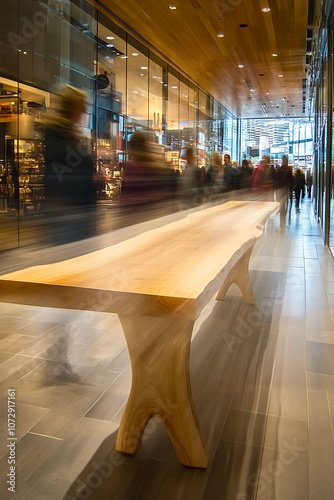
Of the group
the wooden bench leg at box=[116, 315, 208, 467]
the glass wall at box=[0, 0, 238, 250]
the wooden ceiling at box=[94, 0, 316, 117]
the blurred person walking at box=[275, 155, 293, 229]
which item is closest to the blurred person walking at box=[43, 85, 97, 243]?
the glass wall at box=[0, 0, 238, 250]

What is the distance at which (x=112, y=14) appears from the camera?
6559 millimetres

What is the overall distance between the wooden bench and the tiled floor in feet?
0.37

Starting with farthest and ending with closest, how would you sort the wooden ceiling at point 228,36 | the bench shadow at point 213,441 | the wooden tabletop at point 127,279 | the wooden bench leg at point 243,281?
the wooden ceiling at point 228,36, the wooden bench leg at point 243,281, the bench shadow at point 213,441, the wooden tabletop at point 127,279

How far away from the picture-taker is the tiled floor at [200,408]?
1.34 meters

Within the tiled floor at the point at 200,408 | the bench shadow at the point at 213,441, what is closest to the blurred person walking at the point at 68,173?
the tiled floor at the point at 200,408

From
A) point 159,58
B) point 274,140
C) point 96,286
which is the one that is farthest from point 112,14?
point 274,140

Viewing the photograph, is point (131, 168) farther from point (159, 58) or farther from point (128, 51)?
point (159, 58)

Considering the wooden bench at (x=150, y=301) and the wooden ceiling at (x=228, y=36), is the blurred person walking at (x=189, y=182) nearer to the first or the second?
the wooden ceiling at (x=228, y=36)

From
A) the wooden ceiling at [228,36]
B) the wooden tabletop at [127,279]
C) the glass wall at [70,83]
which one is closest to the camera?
the wooden tabletop at [127,279]

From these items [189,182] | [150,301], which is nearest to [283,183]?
[189,182]

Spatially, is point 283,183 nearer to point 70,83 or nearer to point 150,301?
point 70,83

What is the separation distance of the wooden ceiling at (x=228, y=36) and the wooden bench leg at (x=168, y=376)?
4.44 m

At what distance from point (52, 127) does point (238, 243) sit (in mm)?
1139

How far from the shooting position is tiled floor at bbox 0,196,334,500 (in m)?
1.34
